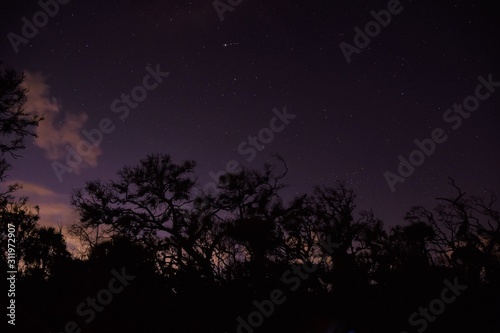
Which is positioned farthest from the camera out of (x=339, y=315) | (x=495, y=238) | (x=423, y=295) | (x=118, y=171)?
(x=118, y=171)

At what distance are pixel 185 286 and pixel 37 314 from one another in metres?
6.22

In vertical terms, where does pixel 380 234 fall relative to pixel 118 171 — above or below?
below

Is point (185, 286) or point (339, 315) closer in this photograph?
point (339, 315)

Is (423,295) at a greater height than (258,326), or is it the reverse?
(258,326)

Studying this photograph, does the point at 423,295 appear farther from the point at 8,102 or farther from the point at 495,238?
the point at 8,102

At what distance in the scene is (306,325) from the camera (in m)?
11.1

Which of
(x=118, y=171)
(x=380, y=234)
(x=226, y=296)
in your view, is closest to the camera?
(x=226, y=296)

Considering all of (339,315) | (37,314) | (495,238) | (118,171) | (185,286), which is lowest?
(495,238)

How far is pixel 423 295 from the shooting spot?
41.0 ft

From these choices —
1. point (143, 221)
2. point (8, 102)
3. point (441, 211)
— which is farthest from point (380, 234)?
point (8, 102)

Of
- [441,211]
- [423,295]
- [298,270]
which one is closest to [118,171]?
[298,270]

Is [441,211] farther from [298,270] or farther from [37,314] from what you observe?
[37,314]

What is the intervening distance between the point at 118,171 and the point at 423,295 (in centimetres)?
1783

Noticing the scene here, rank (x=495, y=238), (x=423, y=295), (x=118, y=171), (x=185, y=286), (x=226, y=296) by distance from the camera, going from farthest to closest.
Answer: (x=118, y=171)
(x=495, y=238)
(x=185, y=286)
(x=226, y=296)
(x=423, y=295)
